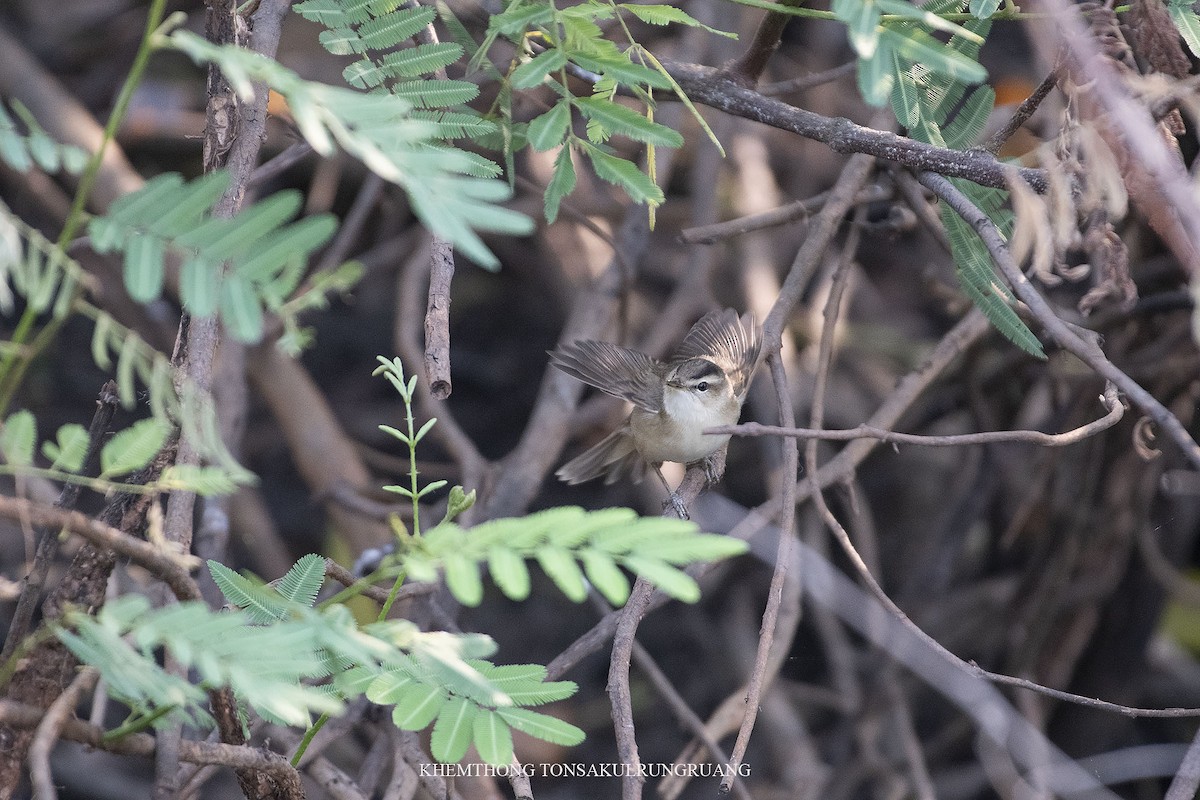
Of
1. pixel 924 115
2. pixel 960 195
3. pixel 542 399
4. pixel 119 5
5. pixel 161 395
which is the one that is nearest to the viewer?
pixel 161 395

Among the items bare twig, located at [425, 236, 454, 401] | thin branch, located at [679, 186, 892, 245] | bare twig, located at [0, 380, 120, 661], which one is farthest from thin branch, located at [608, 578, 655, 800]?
thin branch, located at [679, 186, 892, 245]

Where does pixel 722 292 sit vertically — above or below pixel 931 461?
above

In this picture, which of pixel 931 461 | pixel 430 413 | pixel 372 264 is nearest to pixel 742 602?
pixel 931 461

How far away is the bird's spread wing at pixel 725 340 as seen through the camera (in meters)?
3.23

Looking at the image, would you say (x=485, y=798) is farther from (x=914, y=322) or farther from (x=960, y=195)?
(x=914, y=322)

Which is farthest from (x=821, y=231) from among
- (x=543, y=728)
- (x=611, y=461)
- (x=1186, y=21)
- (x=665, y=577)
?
(x=665, y=577)

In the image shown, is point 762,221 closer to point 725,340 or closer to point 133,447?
point 725,340

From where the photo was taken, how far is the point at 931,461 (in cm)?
493

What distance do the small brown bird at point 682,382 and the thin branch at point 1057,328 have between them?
1200 mm

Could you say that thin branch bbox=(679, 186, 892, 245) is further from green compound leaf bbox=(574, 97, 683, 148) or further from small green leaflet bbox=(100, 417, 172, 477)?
small green leaflet bbox=(100, 417, 172, 477)

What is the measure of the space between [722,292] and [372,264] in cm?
149

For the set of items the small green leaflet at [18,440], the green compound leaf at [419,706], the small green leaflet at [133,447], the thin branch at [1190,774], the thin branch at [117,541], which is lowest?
the thin branch at [1190,774]

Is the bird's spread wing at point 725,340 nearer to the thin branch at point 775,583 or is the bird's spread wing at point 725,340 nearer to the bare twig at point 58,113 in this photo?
the thin branch at point 775,583

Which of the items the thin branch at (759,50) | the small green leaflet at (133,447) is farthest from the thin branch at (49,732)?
the thin branch at (759,50)
